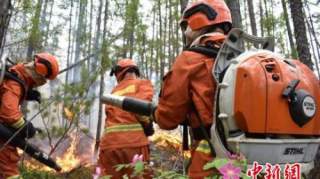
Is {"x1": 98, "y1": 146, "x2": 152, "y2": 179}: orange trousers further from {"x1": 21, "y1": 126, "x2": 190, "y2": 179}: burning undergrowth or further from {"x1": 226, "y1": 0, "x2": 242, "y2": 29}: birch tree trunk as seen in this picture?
{"x1": 226, "y1": 0, "x2": 242, "y2": 29}: birch tree trunk

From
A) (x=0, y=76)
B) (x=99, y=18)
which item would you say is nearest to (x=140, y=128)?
(x=0, y=76)

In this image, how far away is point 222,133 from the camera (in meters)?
2.72

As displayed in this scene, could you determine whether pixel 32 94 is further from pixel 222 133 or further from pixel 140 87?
pixel 222 133

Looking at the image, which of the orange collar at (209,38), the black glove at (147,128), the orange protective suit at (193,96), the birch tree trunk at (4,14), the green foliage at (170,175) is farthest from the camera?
the black glove at (147,128)

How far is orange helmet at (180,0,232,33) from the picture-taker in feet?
10.5

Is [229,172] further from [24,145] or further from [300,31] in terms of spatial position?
[300,31]

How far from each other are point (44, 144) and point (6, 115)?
19.3 meters

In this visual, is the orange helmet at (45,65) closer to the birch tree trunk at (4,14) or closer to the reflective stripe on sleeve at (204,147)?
the birch tree trunk at (4,14)

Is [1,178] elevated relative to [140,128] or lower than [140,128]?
lower

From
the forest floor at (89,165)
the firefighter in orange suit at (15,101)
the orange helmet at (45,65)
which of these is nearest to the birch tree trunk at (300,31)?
the forest floor at (89,165)

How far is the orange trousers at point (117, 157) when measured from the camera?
564 cm

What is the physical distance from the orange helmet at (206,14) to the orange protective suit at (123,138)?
106 inches

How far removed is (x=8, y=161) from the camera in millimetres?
5234

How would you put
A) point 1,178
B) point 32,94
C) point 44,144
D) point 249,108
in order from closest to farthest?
point 249,108, point 1,178, point 32,94, point 44,144
